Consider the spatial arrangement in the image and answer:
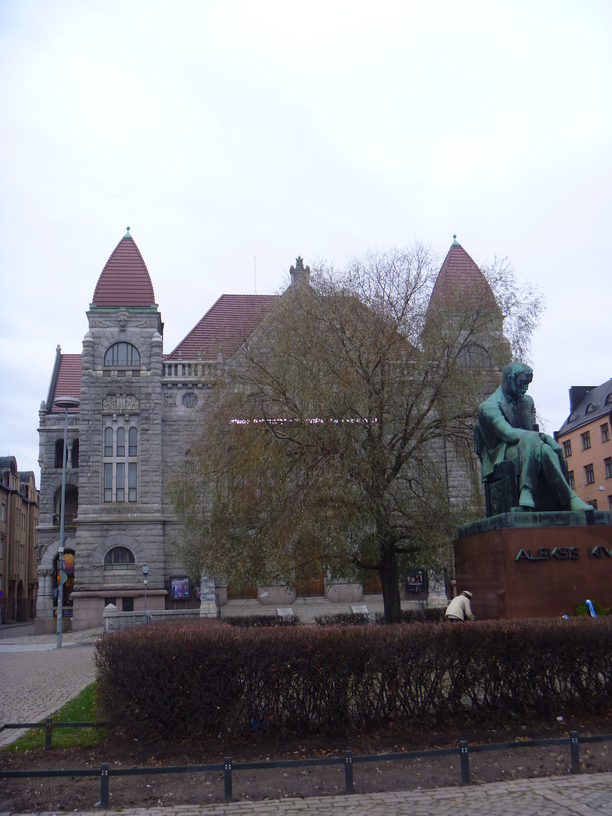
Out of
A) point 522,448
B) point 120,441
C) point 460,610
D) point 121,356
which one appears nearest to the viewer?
point 460,610

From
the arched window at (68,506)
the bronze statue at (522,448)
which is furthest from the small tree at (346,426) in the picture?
the arched window at (68,506)

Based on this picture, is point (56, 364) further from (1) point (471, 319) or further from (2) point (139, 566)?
(1) point (471, 319)

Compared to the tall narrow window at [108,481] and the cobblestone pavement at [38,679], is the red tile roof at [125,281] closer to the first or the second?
the tall narrow window at [108,481]

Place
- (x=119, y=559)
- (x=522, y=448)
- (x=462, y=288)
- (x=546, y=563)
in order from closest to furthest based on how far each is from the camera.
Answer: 1. (x=546, y=563)
2. (x=522, y=448)
3. (x=462, y=288)
4. (x=119, y=559)

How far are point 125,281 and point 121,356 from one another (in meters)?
4.62

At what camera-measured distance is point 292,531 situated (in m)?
15.6

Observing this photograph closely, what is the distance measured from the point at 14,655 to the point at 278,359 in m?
15.0

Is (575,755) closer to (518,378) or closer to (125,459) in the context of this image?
(518,378)

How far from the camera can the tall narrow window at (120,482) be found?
4012cm

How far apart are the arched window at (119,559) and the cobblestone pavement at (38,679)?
8.87 m

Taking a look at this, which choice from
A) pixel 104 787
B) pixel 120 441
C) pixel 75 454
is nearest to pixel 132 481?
pixel 120 441

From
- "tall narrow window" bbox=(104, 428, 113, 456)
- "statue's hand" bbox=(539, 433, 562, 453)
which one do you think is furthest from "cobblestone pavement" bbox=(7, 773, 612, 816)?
"tall narrow window" bbox=(104, 428, 113, 456)

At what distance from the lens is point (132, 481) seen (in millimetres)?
40344

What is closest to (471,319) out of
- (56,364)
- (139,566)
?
(139,566)
